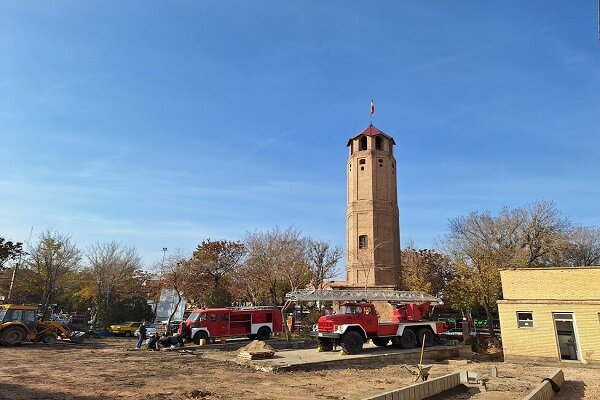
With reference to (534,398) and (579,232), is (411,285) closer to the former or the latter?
(579,232)

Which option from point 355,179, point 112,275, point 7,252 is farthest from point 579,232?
point 7,252

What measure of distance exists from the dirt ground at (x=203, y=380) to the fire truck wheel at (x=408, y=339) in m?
3.42

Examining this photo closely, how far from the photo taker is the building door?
19.8 m

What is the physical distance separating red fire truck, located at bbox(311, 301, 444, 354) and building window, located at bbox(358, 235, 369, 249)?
16.4 meters

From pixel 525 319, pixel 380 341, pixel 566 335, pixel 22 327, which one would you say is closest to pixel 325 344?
pixel 380 341

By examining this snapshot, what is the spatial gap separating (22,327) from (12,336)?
61cm

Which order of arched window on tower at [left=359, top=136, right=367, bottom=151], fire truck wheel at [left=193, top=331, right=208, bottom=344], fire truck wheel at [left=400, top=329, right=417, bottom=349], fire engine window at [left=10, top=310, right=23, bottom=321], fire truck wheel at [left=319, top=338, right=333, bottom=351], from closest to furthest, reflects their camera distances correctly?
fire truck wheel at [left=319, top=338, right=333, bottom=351] → fire truck wheel at [left=400, top=329, right=417, bottom=349] → fire engine window at [left=10, top=310, right=23, bottom=321] → fire truck wheel at [left=193, top=331, right=208, bottom=344] → arched window on tower at [left=359, top=136, right=367, bottom=151]

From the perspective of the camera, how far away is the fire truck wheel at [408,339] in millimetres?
21453

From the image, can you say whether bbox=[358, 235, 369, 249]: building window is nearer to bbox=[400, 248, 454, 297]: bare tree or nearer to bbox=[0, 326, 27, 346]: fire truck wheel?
bbox=[400, 248, 454, 297]: bare tree

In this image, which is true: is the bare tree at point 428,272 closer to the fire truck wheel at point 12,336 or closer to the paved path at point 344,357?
the paved path at point 344,357

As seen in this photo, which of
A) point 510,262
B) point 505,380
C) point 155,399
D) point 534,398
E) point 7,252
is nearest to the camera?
point 534,398

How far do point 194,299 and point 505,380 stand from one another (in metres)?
32.9

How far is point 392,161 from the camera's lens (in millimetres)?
42656

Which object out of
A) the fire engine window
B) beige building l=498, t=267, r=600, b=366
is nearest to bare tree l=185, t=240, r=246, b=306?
the fire engine window
